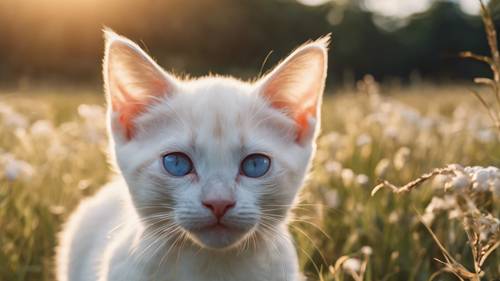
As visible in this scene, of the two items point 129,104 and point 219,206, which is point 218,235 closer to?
point 219,206

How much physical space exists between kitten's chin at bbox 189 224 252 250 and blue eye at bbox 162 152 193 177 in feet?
0.73

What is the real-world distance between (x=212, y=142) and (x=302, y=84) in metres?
0.49

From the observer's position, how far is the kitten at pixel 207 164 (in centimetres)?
202

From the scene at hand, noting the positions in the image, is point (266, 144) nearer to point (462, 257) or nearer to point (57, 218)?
point (462, 257)

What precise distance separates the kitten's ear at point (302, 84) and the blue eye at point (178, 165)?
1.51 ft

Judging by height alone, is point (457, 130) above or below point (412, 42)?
above

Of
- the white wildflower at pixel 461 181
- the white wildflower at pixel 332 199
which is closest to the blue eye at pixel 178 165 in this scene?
the white wildflower at pixel 461 181

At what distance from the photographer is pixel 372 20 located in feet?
103

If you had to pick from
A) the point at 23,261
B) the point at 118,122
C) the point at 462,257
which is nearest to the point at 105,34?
the point at 118,122

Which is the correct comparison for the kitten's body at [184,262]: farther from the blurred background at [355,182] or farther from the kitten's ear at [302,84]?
the kitten's ear at [302,84]

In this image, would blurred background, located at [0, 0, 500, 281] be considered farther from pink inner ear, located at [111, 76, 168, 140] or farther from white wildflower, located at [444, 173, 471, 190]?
pink inner ear, located at [111, 76, 168, 140]

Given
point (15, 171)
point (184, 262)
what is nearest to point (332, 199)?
point (184, 262)

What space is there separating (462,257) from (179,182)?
139 cm

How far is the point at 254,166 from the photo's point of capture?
2.14m
